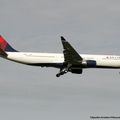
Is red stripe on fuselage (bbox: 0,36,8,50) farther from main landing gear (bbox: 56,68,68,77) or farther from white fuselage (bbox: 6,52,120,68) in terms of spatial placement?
main landing gear (bbox: 56,68,68,77)

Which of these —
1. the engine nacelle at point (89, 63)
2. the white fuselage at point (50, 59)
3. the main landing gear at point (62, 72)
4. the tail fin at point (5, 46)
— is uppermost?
the tail fin at point (5, 46)

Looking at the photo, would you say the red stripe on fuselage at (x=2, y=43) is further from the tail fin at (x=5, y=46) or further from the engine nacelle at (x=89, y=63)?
the engine nacelle at (x=89, y=63)

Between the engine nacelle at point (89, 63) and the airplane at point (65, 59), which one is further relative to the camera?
the engine nacelle at point (89, 63)

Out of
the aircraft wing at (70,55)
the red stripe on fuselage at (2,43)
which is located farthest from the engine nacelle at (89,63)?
the red stripe on fuselage at (2,43)

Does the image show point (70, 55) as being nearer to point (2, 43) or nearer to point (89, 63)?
point (89, 63)

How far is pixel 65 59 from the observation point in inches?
4515

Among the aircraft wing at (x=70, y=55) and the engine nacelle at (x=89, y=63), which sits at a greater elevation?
the aircraft wing at (x=70, y=55)

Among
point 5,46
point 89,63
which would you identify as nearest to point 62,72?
point 89,63

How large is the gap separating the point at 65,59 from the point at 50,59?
3830 mm

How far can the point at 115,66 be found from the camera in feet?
398

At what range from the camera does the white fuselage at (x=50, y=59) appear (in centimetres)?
11644

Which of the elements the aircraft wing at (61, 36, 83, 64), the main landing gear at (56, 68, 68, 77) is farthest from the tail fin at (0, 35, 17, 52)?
the aircraft wing at (61, 36, 83, 64)

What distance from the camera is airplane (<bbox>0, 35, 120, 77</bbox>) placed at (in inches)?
4505

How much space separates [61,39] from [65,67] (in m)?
8.72
